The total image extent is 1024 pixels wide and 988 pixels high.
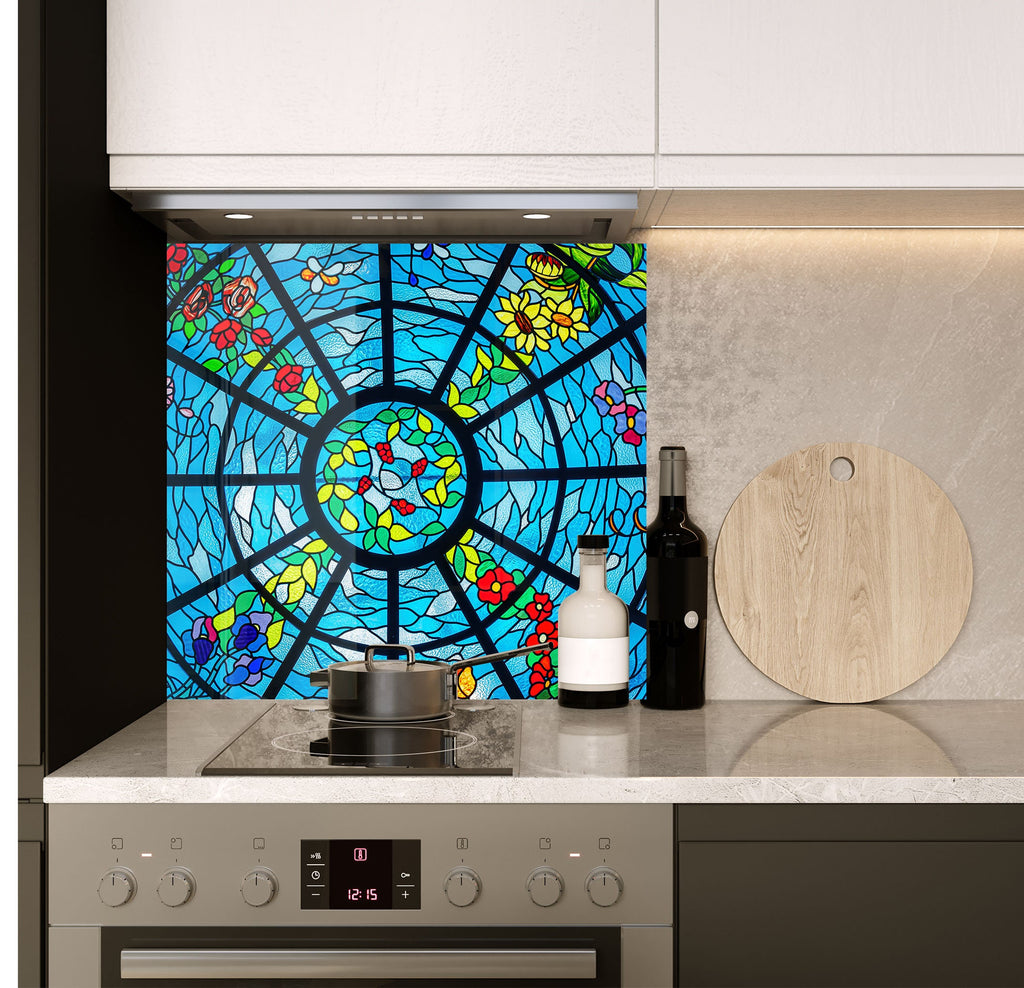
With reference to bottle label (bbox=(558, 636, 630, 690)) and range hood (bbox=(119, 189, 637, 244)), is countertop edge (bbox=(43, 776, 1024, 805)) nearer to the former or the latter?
bottle label (bbox=(558, 636, 630, 690))

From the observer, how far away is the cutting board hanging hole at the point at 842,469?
1978 millimetres

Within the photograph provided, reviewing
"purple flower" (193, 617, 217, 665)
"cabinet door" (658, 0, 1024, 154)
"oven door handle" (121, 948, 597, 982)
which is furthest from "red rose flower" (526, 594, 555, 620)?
"cabinet door" (658, 0, 1024, 154)

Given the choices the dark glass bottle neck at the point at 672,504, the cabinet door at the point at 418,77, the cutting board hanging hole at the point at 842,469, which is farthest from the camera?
the cutting board hanging hole at the point at 842,469

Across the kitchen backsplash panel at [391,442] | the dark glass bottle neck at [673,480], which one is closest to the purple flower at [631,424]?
the kitchen backsplash panel at [391,442]

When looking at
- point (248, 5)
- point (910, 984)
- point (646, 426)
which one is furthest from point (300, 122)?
point (910, 984)

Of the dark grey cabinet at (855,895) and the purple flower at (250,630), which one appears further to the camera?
the purple flower at (250,630)

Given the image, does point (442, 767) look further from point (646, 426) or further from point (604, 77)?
point (604, 77)

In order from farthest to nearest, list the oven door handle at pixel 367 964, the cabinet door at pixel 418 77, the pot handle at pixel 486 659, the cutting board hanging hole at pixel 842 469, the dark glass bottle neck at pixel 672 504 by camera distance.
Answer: the cutting board hanging hole at pixel 842 469 → the dark glass bottle neck at pixel 672 504 → the pot handle at pixel 486 659 → the cabinet door at pixel 418 77 → the oven door handle at pixel 367 964

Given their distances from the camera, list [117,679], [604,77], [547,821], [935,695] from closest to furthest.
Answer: [547,821] → [604,77] → [117,679] → [935,695]

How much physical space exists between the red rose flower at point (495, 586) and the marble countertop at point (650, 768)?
303 mm

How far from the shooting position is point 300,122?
1.59 m

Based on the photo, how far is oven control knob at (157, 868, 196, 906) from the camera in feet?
4.49

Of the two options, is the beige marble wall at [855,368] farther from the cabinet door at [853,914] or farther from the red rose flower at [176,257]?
the red rose flower at [176,257]

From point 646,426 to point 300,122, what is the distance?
830 mm
